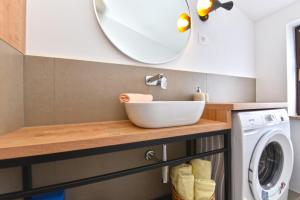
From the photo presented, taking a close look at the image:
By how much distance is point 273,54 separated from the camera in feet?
5.78

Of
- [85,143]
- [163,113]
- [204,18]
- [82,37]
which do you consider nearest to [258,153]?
[163,113]

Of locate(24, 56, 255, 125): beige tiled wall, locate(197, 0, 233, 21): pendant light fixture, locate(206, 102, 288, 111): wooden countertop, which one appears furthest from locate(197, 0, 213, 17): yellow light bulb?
locate(206, 102, 288, 111): wooden countertop

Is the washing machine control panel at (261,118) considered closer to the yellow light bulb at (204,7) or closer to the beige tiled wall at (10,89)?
the yellow light bulb at (204,7)

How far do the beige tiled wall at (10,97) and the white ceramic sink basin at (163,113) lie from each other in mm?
542

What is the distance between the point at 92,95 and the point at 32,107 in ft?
1.10

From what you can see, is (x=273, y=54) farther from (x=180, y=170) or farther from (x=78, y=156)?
(x=78, y=156)

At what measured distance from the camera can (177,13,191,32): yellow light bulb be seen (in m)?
1.39

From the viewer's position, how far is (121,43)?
1.13 metres

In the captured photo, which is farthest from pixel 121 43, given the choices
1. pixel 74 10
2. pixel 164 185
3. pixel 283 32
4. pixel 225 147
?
pixel 283 32

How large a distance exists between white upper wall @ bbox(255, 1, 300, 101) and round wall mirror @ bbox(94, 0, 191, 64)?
3.64 ft

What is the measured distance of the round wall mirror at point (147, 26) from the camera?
110cm

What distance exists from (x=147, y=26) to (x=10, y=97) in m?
1.01

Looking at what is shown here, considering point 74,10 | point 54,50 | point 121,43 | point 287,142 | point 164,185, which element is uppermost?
point 74,10

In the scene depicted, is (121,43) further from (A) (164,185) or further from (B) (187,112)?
(A) (164,185)
